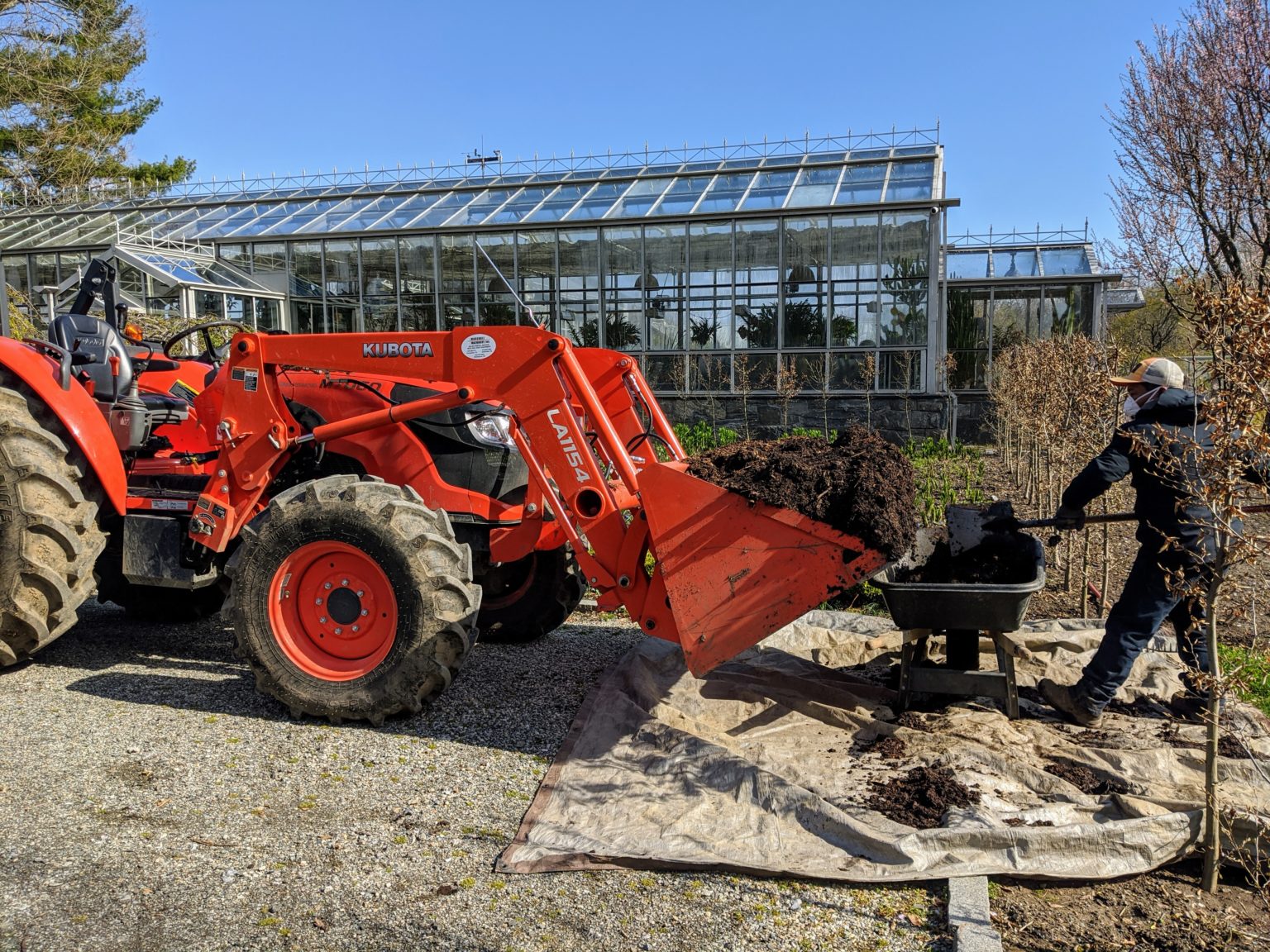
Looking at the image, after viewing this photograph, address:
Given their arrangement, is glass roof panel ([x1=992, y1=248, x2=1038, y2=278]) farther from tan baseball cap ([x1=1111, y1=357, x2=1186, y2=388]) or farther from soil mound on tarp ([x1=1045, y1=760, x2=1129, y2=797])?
soil mound on tarp ([x1=1045, y1=760, x2=1129, y2=797])

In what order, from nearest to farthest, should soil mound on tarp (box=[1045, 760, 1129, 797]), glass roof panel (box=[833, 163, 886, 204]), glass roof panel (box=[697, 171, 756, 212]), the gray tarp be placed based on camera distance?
the gray tarp, soil mound on tarp (box=[1045, 760, 1129, 797]), glass roof panel (box=[833, 163, 886, 204]), glass roof panel (box=[697, 171, 756, 212])

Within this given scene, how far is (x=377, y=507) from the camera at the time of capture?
4504 mm

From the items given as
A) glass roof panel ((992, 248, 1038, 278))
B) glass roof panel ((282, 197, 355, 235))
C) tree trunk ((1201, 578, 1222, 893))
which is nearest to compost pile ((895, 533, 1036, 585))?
tree trunk ((1201, 578, 1222, 893))

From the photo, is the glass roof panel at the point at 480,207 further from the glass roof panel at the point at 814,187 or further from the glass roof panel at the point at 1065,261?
the glass roof panel at the point at 1065,261

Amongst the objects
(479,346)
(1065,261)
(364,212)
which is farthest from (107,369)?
(1065,261)

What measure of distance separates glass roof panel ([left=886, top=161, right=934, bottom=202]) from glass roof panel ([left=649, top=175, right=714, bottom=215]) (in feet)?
11.4

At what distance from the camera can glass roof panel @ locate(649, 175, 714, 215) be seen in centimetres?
1784

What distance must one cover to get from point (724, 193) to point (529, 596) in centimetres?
1411

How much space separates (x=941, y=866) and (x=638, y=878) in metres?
0.98

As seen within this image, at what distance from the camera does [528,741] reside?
446cm

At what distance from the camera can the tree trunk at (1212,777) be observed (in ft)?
10.3

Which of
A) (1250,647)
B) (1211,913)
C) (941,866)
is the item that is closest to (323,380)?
(941,866)

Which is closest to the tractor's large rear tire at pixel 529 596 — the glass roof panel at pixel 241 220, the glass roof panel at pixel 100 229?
the glass roof panel at pixel 241 220

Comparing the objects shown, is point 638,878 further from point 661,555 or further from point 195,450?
point 195,450
